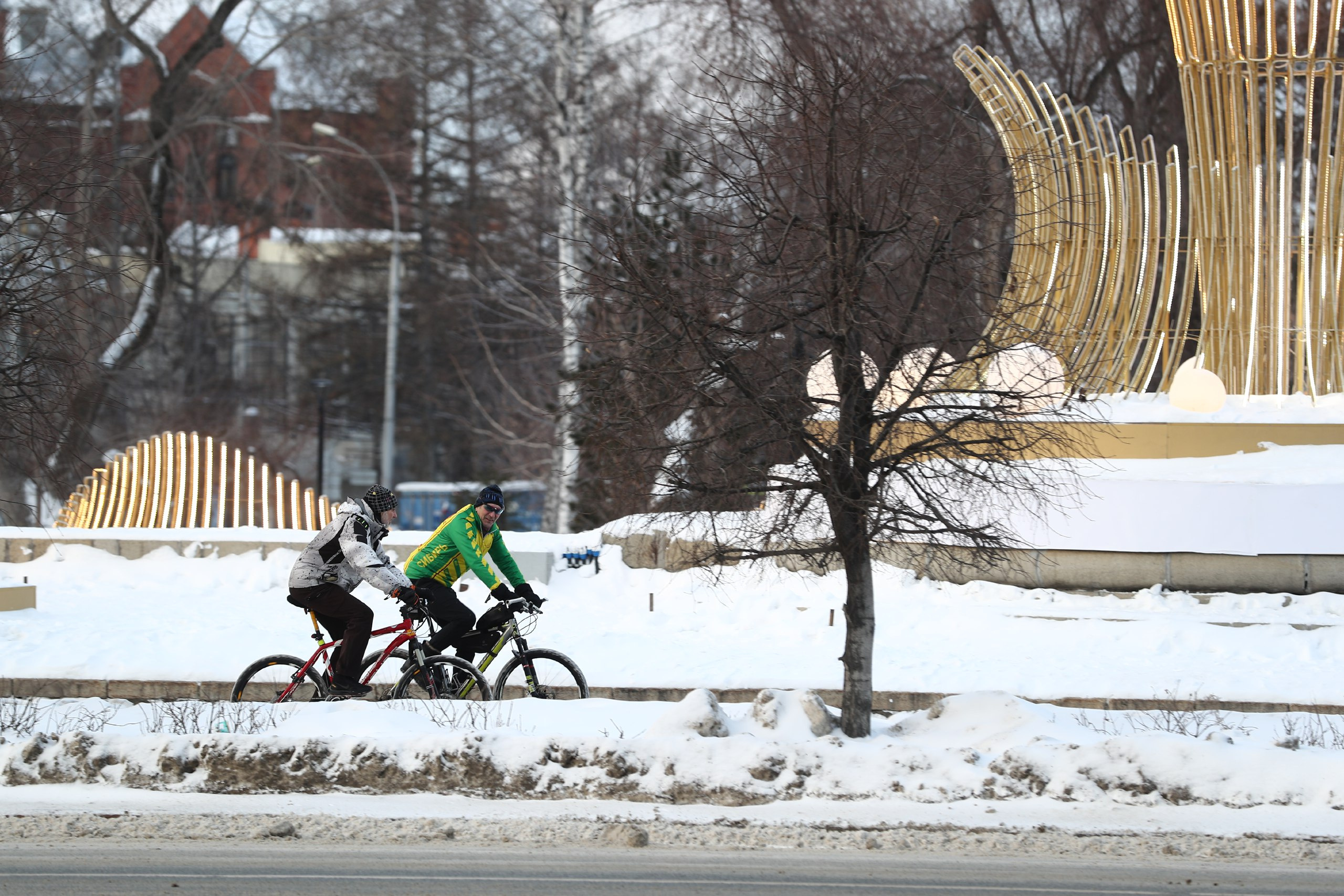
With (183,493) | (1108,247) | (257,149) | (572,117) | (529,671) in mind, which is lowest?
(529,671)

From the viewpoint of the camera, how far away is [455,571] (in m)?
9.45

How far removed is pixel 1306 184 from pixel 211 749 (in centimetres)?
1448

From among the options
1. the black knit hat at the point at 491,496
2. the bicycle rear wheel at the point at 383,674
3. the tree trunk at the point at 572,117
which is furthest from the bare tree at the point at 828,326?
the tree trunk at the point at 572,117

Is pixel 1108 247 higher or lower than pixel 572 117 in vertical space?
lower

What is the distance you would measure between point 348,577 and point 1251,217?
12.9m

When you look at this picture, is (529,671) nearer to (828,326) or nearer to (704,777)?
(704,777)

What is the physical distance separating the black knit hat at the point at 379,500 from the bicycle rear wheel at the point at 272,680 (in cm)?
110

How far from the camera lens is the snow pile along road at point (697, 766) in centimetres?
713

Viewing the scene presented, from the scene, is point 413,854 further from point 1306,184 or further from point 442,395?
point 442,395

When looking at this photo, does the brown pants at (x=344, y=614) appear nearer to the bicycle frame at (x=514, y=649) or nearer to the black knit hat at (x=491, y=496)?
the bicycle frame at (x=514, y=649)

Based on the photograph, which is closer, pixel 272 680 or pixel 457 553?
pixel 272 680

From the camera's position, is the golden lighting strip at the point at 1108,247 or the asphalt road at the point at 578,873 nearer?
the asphalt road at the point at 578,873

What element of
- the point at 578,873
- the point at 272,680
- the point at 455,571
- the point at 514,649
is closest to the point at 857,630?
the point at 514,649

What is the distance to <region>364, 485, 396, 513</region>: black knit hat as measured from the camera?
28.9ft
